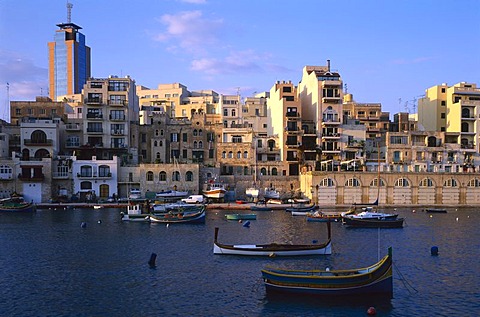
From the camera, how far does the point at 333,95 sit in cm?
10319

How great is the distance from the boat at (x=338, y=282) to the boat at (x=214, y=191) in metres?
56.2

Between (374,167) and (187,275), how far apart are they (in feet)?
206

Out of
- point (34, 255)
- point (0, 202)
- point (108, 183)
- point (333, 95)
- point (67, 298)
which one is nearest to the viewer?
point (67, 298)

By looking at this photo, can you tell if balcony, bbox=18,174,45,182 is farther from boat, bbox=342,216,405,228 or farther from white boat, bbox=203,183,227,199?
boat, bbox=342,216,405,228

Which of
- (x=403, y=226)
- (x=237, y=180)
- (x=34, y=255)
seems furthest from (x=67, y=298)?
(x=237, y=180)

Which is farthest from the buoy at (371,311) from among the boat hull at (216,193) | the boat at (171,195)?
the boat at (171,195)

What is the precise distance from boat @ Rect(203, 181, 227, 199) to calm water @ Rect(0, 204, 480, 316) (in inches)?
846

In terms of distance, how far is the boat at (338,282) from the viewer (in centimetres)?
3478

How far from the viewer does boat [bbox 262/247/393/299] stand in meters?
34.8

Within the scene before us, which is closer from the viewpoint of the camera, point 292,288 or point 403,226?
point 292,288

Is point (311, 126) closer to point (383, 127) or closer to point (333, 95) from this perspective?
point (333, 95)

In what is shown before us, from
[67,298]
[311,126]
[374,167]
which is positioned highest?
[311,126]

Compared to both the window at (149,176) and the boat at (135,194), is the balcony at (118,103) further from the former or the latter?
the boat at (135,194)

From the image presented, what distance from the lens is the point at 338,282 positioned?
114 feet
